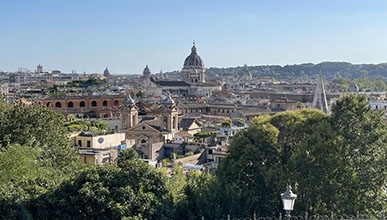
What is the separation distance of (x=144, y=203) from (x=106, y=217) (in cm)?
96

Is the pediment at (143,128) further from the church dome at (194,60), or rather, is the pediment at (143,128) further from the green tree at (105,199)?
the church dome at (194,60)

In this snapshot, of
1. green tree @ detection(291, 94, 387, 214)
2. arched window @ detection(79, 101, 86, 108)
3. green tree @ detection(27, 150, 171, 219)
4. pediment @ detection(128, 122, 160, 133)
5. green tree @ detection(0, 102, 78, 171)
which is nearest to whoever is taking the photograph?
green tree @ detection(27, 150, 171, 219)

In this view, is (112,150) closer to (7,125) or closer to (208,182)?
(7,125)

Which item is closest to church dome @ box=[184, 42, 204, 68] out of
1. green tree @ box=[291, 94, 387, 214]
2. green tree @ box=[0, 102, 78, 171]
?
green tree @ box=[0, 102, 78, 171]

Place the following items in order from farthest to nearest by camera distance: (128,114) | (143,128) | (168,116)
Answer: (128,114)
(168,116)
(143,128)

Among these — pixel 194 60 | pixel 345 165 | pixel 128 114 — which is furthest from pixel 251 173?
pixel 194 60

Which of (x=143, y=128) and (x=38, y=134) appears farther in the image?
(x=143, y=128)

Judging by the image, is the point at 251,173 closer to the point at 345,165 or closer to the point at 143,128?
the point at 345,165

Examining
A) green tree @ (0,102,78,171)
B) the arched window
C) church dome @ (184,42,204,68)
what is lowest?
the arched window

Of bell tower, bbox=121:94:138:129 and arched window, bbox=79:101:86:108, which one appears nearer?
bell tower, bbox=121:94:138:129

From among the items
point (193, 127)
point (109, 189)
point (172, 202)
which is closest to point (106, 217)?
point (109, 189)

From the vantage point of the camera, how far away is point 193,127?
145 feet

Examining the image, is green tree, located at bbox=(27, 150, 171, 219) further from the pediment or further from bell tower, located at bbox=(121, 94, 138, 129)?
bell tower, located at bbox=(121, 94, 138, 129)

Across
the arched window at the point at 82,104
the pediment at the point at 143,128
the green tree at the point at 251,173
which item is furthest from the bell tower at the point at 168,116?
the arched window at the point at 82,104
